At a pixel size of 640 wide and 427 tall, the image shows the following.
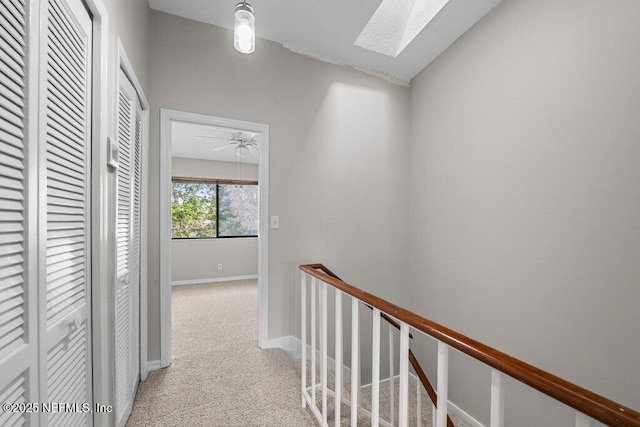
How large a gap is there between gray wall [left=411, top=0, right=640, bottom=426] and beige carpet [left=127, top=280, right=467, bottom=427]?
1103 mm

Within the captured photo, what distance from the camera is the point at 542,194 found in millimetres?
1751

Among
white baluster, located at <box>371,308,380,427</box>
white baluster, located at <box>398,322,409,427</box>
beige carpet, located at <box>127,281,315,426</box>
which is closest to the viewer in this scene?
white baluster, located at <box>398,322,409,427</box>

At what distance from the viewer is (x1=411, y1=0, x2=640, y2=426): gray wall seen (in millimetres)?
1403

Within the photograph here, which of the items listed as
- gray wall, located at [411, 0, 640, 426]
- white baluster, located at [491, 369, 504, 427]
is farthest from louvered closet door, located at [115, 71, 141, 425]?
gray wall, located at [411, 0, 640, 426]

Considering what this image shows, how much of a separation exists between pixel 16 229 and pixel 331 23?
7.70 ft

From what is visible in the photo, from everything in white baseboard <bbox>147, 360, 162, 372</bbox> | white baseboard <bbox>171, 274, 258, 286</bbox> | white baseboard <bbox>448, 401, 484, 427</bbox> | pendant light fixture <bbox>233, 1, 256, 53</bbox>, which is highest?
pendant light fixture <bbox>233, 1, 256, 53</bbox>

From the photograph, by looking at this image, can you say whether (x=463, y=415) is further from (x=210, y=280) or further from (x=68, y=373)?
(x=210, y=280)

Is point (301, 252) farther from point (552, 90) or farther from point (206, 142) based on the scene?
point (206, 142)

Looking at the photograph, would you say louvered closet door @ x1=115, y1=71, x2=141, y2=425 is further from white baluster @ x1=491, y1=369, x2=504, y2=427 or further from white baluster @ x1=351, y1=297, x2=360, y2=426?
white baluster @ x1=491, y1=369, x2=504, y2=427

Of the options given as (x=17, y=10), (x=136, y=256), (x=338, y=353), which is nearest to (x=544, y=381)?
(x=338, y=353)

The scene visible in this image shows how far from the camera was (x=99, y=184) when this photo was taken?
1.06m

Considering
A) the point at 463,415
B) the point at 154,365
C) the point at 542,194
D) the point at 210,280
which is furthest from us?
the point at 210,280

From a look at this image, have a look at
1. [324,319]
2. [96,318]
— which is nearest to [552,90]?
[324,319]

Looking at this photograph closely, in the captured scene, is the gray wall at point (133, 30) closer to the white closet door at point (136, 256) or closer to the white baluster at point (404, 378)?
the white closet door at point (136, 256)
